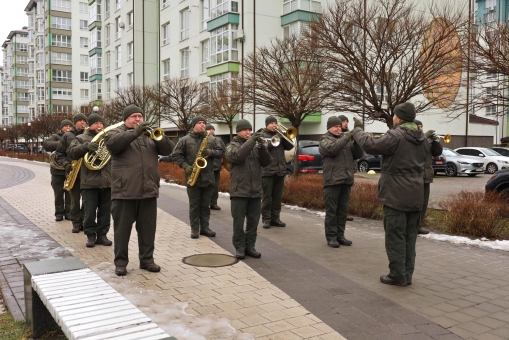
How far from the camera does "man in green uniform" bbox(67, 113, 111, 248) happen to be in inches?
285

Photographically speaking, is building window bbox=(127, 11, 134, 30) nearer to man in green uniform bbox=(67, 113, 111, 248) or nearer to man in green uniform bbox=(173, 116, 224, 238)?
man in green uniform bbox=(173, 116, 224, 238)

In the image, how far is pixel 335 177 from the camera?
7207 mm

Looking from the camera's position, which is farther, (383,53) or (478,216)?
(383,53)

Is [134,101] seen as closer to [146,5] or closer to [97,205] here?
[146,5]

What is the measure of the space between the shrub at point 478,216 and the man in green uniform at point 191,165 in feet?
14.0

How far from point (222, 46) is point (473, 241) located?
26875 millimetres

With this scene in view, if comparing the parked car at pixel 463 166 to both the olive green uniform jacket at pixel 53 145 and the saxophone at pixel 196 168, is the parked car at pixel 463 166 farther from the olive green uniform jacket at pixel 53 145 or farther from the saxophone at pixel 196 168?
the olive green uniform jacket at pixel 53 145

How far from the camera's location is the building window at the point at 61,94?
7600 cm

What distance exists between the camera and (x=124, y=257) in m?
5.86

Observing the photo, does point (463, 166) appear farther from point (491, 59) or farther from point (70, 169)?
point (70, 169)

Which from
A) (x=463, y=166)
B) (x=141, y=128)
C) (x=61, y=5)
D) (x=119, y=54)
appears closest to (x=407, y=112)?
(x=141, y=128)

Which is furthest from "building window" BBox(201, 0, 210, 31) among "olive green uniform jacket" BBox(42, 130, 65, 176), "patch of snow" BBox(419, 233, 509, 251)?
"patch of snow" BBox(419, 233, 509, 251)

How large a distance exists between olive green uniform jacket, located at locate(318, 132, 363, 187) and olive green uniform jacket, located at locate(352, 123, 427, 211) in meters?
1.68

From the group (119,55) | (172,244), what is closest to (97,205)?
(172,244)
